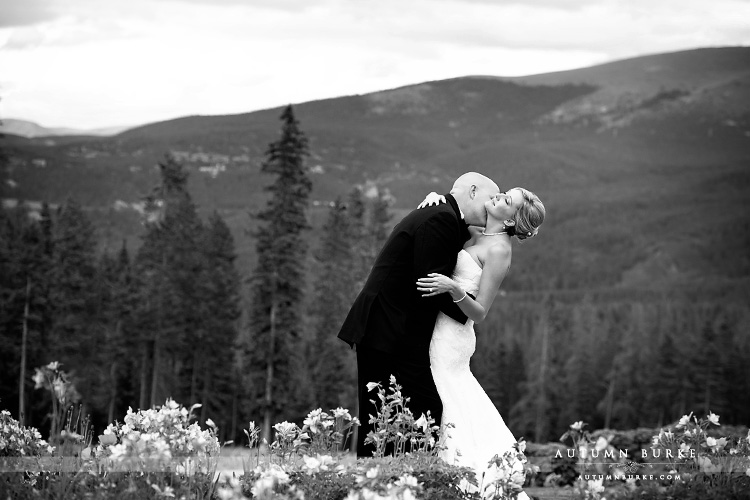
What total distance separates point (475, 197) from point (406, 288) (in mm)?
963

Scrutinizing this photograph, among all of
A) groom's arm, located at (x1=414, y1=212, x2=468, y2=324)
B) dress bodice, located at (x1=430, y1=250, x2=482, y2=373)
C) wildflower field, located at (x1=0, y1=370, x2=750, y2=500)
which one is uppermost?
groom's arm, located at (x1=414, y1=212, x2=468, y2=324)

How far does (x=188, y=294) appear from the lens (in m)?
44.0

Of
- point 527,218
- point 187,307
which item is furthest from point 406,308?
point 187,307

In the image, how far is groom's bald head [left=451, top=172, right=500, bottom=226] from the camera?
305 inches

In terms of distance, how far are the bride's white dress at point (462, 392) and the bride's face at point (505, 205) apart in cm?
42

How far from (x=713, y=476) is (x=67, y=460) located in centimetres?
442

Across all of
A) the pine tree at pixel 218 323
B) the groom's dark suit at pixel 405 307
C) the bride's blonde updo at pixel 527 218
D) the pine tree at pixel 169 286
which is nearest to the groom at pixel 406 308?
the groom's dark suit at pixel 405 307

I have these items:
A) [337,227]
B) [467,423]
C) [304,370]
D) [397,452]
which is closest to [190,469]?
[397,452]

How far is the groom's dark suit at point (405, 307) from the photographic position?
7.46 m

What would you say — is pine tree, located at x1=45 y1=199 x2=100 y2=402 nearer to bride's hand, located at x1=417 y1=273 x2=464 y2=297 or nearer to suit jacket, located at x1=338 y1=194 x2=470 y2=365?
suit jacket, located at x1=338 y1=194 x2=470 y2=365

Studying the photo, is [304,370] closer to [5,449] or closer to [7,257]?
[7,257]

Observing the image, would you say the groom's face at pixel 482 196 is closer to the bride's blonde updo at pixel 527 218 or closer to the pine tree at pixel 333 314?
the bride's blonde updo at pixel 527 218

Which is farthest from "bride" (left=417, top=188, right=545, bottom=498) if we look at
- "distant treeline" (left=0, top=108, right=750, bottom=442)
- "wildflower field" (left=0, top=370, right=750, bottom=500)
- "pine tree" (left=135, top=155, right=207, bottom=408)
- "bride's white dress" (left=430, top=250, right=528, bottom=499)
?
"pine tree" (left=135, top=155, right=207, bottom=408)

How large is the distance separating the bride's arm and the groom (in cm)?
13
